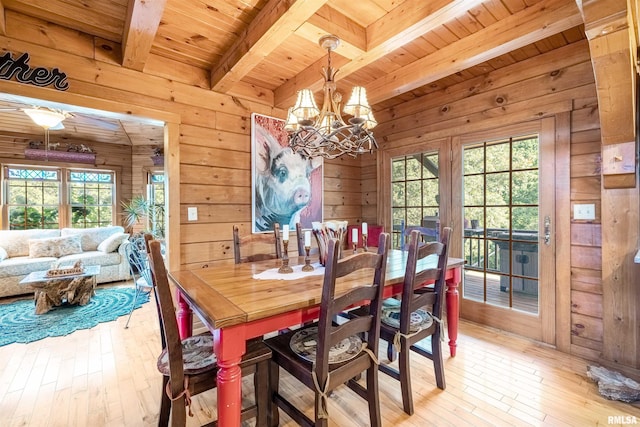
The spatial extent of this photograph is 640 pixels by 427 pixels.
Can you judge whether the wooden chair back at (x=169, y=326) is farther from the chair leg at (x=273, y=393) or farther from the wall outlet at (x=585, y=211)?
the wall outlet at (x=585, y=211)

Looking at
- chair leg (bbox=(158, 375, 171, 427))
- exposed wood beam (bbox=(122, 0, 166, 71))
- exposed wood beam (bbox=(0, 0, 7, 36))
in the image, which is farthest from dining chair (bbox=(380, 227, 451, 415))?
exposed wood beam (bbox=(0, 0, 7, 36))

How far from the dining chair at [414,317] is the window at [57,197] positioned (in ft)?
20.4

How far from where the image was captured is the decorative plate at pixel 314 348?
1354 mm

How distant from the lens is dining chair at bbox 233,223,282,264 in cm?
225

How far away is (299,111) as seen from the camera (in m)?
2.02

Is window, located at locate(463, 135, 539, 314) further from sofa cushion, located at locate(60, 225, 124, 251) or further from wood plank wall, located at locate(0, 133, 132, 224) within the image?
wood plank wall, located at locate(0, 133, 132, 224)

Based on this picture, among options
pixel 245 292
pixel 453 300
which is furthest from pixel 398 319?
pixel 245 292

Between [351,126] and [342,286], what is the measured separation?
3.37 feet

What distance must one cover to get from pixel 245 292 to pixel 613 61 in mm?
2283

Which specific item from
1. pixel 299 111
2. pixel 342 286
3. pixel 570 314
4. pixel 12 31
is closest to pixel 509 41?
pixel 299 111

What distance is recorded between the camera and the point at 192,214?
2.57m

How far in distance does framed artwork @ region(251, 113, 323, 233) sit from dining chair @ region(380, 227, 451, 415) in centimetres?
162

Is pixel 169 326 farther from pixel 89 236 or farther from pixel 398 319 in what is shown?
pixel 89 236

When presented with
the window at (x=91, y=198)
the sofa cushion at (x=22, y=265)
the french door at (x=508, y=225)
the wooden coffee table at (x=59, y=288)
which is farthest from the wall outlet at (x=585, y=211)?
the window at (x=91, y=198)
